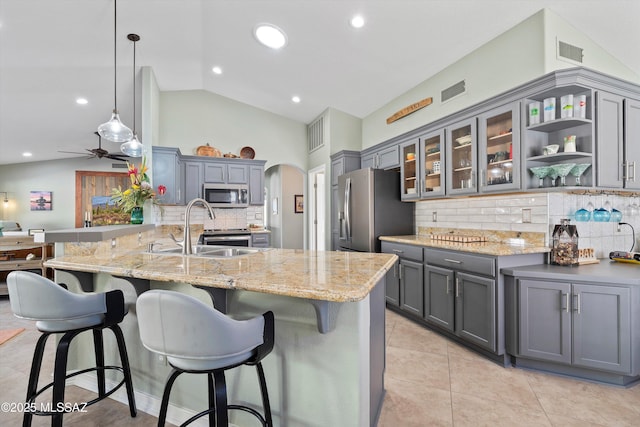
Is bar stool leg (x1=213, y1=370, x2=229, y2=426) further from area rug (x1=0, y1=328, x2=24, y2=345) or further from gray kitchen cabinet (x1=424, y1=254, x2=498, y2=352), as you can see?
area rug (x1=0, y1=328, x2=24, y2=345)

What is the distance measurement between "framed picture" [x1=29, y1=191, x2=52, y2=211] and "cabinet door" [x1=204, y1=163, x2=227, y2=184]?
229 inches

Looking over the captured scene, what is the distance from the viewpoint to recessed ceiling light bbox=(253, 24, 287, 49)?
3.51m

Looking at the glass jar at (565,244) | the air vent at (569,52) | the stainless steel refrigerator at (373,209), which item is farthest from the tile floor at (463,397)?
the air vent at (569,52)

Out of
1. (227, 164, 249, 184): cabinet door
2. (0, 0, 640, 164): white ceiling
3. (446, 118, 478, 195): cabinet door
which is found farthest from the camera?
(227, 164, 249, 184): cabinet door

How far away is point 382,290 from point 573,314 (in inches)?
55.8

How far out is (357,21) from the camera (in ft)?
10.00

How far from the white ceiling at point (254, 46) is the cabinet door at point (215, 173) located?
4.54ft

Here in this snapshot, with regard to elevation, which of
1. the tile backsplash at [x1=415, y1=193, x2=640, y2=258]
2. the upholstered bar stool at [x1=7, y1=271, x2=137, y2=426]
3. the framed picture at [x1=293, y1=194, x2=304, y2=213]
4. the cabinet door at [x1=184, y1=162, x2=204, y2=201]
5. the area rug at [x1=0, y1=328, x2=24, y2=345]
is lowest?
the area rug at [x1=0, y1=328, x2=24, y2=345]

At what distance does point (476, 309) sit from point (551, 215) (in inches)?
39.5

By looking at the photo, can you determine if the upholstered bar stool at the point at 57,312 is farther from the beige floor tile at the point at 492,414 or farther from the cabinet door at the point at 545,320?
the cabinet door at the point at 545,320

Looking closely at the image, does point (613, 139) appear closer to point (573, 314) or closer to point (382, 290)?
point (573, 314)

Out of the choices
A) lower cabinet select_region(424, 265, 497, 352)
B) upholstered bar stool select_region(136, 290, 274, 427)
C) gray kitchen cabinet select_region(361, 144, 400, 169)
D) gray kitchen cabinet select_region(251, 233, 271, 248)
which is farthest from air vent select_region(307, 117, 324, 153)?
upholstered bar stool select_region(136, 290, 274, 427)

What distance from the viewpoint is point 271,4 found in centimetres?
307

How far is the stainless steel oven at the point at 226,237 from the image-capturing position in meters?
5.04
